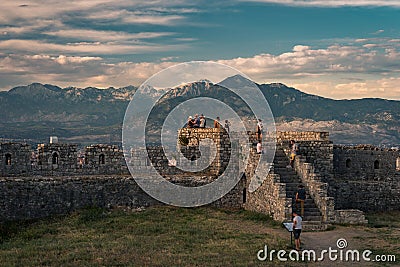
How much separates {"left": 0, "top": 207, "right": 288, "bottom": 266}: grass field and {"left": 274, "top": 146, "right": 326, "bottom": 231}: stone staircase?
1529 mm

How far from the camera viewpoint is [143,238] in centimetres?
2066

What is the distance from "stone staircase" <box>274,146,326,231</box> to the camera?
23.3 metres

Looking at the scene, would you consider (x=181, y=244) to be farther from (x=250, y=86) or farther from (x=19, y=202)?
Answer: (x=250, y=86)

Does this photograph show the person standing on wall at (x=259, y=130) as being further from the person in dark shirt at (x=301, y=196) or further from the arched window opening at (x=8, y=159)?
the arched window opening at (x=8, y=159)

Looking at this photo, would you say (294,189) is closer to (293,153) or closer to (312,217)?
(312,217)

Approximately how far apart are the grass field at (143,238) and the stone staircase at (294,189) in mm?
1529

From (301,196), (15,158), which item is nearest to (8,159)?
(15,158)

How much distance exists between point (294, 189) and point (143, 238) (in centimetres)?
818

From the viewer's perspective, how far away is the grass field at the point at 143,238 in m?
17.4

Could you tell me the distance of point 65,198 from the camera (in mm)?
24578

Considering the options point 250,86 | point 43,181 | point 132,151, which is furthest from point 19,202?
point 250,86

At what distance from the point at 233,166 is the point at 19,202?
10336mm

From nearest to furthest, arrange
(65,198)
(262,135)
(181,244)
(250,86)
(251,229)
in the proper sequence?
(181,244), (251,229), (65,198), (250,86), (262,135)

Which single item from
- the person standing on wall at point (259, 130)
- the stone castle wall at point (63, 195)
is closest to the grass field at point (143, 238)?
the stone castle wall at point (63, 195)
